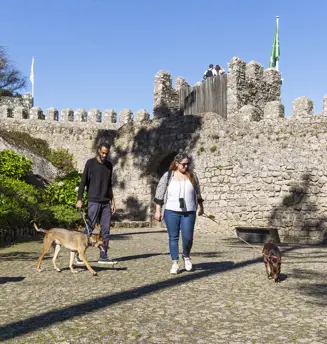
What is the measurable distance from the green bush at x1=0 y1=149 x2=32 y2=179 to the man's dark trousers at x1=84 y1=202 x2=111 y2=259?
842 cm

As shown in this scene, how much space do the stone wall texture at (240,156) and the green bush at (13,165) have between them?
502 cm

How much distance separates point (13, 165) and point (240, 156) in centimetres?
696

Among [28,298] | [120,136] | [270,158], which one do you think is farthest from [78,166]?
[28,298]

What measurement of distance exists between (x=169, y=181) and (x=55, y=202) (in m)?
8.63

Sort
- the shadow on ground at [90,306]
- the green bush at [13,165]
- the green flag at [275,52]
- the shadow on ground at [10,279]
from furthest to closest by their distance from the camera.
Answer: the green flag at [275,52]
the green bush at [13,165]
the shadow on ground at [10,279]
the shadow on ground at [90,306]

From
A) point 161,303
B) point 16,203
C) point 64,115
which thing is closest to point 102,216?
point 161,303

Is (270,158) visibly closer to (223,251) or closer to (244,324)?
(223,251)

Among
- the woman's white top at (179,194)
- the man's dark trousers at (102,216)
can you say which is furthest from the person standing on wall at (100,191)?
the woman's white top at (179,194)

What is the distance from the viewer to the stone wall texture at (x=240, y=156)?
14.6 m

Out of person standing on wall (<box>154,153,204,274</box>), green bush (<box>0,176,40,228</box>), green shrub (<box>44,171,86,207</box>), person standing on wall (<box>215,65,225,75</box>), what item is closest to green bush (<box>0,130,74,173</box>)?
green shrub (<box>44,171,86,207</box>)

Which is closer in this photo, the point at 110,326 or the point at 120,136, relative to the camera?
the point at 110,326

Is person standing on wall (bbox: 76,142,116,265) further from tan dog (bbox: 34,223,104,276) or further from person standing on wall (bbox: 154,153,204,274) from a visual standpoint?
person standing on wall (bbox: 154,153,204,274)

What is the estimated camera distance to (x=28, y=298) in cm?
540

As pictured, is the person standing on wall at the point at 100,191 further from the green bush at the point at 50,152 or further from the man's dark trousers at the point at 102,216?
the green bush at the point at 50,152
